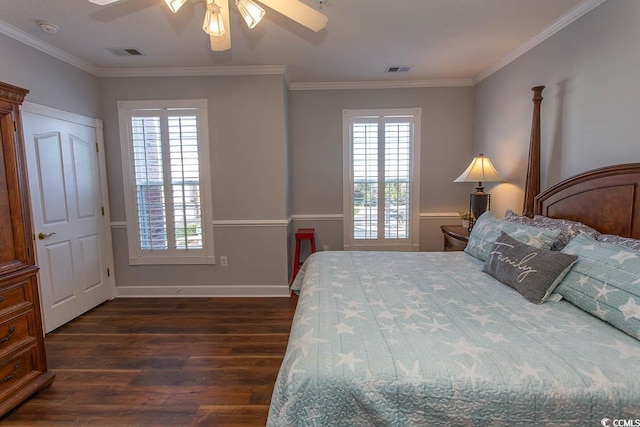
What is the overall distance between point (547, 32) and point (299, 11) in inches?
87.6

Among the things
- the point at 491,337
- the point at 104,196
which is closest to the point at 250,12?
the point at 491,337

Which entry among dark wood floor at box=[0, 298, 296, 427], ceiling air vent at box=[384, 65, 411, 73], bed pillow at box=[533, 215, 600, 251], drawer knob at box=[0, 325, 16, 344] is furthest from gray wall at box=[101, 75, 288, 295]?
bed pillow at box=[533, 215, 600, 251]

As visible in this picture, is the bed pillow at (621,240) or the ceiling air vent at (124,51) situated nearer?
the bed pillow at (621,240)

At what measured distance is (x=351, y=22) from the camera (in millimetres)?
2453

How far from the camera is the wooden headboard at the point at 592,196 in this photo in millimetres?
1793

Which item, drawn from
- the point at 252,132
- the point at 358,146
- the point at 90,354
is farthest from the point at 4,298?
the point at 358,146

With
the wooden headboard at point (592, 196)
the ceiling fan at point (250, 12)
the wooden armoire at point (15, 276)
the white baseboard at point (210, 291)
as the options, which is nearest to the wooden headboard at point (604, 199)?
the wooden headboard at point (592, 196)

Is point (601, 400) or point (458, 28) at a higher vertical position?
point (458, 28)

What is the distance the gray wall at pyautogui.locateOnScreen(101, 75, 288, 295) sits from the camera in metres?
3.50

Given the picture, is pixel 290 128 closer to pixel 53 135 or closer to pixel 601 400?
pixel 53 135

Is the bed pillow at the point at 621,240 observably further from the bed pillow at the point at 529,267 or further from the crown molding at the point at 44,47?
the crown molding at the point at 44,47

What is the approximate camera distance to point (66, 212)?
3.06 metres

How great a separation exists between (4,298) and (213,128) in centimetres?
232

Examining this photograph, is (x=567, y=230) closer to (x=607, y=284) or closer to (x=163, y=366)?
(x=607, y=284)
